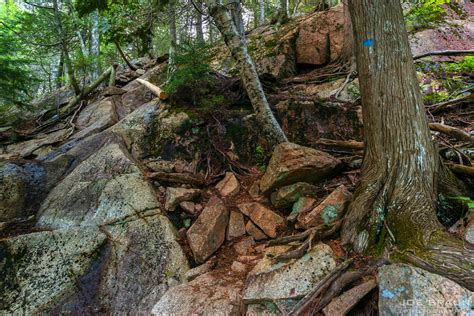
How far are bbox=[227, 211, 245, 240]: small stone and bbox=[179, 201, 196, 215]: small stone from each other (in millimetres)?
697

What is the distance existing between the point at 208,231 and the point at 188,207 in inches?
26.6

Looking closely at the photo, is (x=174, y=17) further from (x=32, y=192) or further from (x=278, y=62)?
(x=32, y=192)

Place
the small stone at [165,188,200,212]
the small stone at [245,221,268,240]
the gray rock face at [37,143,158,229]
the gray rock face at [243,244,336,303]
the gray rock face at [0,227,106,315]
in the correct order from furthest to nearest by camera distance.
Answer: the small stone at [165,188,200,212]
the gray rock face at [37,143,158,229]
the small stone at [245,221,268,240]
the gray rock face at [0,227,106,315]
the gray rock face at [243,244,336,303]

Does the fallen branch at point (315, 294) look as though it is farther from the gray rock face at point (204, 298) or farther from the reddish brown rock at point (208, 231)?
the reddish brown rock at point (208, 231)

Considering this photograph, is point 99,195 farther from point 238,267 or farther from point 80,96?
point 80,96

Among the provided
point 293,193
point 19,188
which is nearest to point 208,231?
point 293,193

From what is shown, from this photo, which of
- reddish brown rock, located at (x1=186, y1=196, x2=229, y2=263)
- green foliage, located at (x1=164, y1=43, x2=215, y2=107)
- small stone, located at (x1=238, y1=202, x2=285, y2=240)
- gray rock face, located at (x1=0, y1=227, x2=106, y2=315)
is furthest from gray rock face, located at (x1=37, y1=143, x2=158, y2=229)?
green foliage, located at (x1=164, y1=43, x2=215, y2=107)

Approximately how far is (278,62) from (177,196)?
5.34 m

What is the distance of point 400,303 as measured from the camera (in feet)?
7.90

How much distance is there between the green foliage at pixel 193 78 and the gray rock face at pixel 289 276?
12.2 ft

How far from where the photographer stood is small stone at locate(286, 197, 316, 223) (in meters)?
4.02

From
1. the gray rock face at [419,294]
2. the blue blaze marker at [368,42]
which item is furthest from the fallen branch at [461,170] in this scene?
the blue blaze marker at [368,42]

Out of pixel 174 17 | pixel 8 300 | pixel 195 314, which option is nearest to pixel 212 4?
pixel 174 17

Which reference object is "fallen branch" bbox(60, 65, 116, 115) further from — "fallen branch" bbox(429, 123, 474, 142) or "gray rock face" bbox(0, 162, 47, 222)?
"fallen branch" bbox(429, 123, 474, 142)
